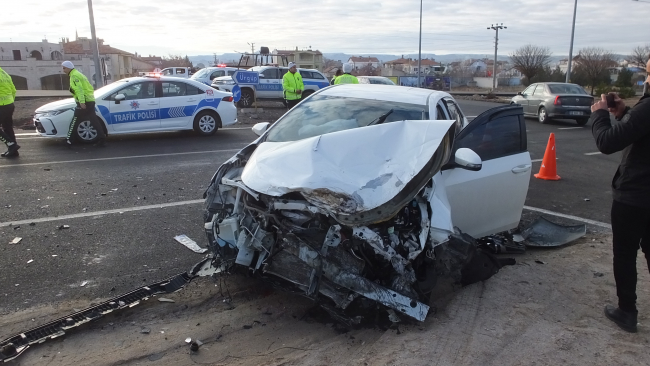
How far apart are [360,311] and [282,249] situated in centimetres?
77

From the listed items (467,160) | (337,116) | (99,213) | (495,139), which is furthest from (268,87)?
(467,160)

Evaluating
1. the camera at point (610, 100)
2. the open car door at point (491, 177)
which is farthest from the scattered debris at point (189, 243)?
the camera at point (610, 100)

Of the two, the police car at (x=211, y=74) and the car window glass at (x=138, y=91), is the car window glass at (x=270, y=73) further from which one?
the car window glass at (x=138, y=91)

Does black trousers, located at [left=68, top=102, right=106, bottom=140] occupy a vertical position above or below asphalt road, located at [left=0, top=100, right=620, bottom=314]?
above

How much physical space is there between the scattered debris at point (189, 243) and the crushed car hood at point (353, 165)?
4.69ft

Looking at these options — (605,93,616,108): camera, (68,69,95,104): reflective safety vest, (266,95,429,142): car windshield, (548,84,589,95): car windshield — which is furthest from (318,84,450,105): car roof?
(548,84,589,95): car windshield

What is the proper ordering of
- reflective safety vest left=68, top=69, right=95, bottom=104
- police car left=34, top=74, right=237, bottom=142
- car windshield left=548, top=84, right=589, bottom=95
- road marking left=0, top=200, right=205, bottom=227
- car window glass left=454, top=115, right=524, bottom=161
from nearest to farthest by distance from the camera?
car window glass left=454, top=115, right=524, bottom=161, road marking left=0, top=200, right=205, bottom=227, reflective safety vest left=68, top=69, right=95, bottom=104, police car left=34, top=74, right=237, bottom=142, car windshield left=548, top=84, right=589, bottom=95

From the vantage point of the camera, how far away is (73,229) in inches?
224

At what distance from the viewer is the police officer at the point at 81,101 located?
33.7 feet

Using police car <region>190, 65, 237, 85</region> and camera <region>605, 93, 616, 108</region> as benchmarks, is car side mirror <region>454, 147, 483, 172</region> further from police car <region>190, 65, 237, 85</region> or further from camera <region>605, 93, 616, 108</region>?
police car <region>190, 65, 237, 85</region>

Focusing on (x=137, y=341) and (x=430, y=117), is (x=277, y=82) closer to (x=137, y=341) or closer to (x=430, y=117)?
(x=430, y=117)

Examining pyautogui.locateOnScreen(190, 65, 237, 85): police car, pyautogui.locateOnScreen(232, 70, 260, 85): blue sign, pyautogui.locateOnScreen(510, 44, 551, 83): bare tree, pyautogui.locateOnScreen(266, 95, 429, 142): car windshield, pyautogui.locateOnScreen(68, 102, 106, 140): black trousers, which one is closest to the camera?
pyautogui.locateOnScreen(266, 95, 429, 142): car windshield

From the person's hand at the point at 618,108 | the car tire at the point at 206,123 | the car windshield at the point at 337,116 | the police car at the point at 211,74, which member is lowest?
the car tire at the point at 206,123

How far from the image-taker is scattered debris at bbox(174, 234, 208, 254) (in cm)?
511
